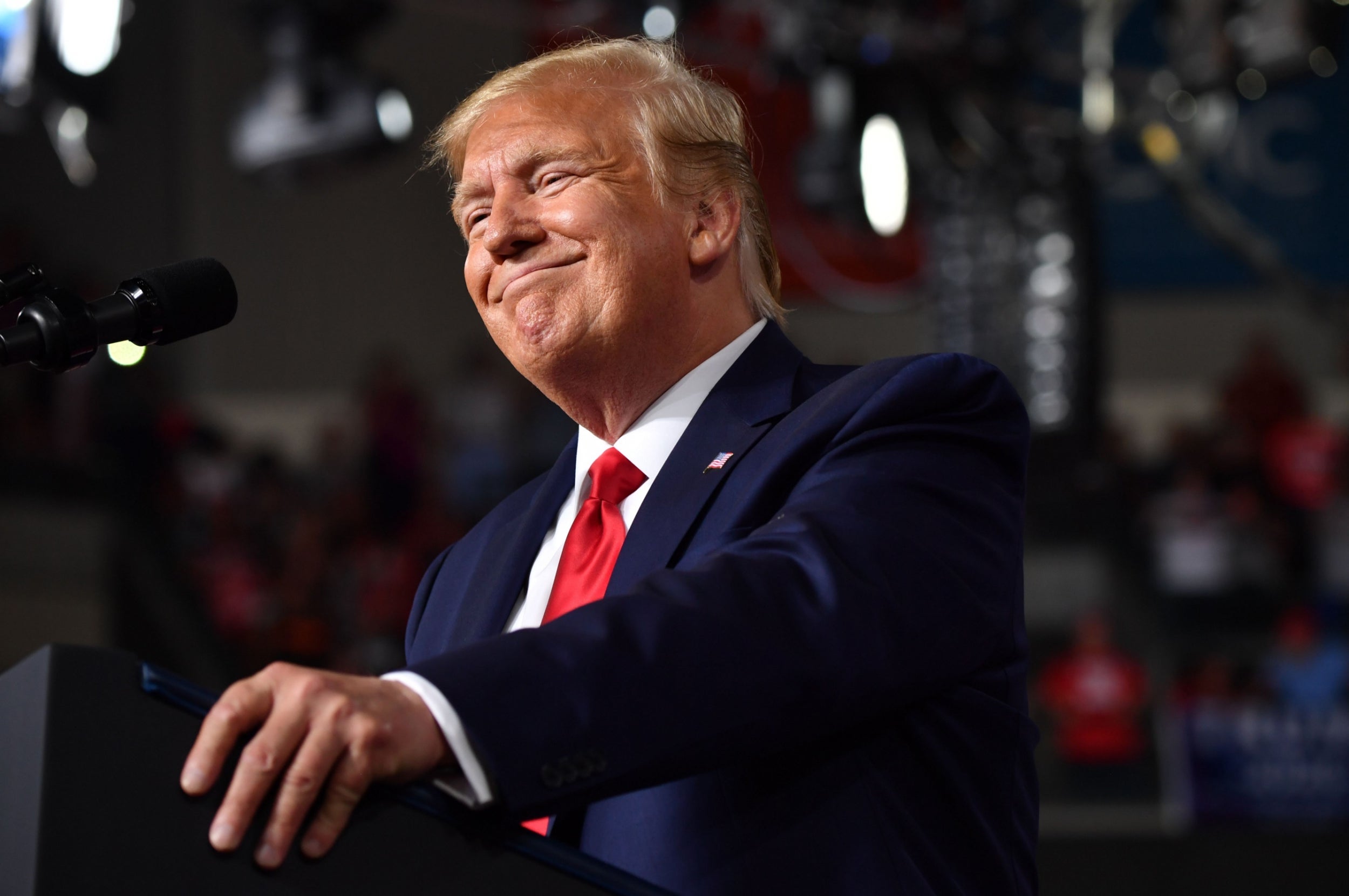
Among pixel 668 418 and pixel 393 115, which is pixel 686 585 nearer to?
pixel 668 418

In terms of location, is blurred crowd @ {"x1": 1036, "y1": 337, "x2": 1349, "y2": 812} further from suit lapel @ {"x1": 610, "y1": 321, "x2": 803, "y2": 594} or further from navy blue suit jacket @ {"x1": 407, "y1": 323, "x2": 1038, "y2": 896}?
navy blue suit jacket @ {"x1": 407, "y1": 323, "x2": 1038, "y2": 896}

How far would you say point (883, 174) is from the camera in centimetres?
479

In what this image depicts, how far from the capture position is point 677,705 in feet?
2.79

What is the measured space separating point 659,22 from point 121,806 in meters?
3.66

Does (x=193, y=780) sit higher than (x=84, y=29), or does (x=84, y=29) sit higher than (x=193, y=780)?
(x=84, y=29)

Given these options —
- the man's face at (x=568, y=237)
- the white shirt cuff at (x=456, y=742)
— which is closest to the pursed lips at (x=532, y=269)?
the man's face at (x=568, y=237)

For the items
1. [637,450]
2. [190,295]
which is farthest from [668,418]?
[190,295]

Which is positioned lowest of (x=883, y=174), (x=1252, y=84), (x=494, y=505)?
(x=494, y=505)

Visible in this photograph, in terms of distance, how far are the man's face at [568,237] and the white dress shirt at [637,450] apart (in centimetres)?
6

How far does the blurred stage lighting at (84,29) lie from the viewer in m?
4.08

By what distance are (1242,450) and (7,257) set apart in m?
7.32

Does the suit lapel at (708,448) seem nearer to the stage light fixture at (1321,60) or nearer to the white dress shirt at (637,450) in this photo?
the white dress shirt at (637,450)

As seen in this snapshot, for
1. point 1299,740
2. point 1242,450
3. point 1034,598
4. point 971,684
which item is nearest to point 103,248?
point 1034,598

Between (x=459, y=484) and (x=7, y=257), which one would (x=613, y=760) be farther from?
(x=7, y=257)
